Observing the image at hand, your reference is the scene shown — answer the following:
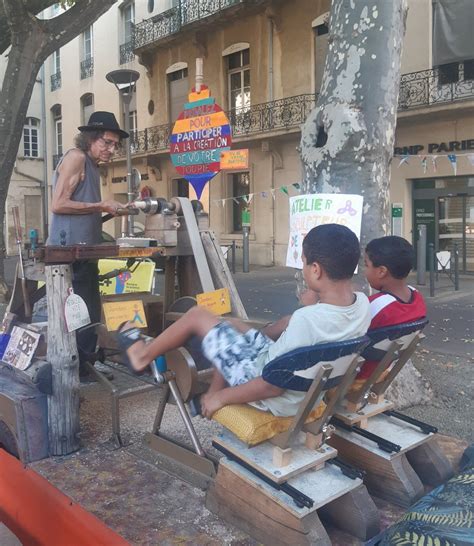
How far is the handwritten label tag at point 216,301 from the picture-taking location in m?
3.49

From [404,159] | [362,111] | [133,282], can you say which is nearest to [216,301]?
[362,111]

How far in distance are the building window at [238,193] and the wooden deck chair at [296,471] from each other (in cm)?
1690

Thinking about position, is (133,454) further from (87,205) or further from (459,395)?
(459,395)

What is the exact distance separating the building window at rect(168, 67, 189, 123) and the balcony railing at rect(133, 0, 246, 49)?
4.50 feet

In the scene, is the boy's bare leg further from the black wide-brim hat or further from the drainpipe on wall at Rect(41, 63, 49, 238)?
the drainpipe on wall at Rect(41, 63, 49, 238)

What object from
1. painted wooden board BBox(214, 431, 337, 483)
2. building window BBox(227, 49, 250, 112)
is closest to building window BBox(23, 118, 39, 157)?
building window BBox(227, 49, 250, 112)

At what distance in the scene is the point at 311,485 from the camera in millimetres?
2113

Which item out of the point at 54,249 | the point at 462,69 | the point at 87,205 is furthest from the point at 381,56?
the point at 462,69

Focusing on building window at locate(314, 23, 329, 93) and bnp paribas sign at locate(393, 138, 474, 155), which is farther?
building window at locate(314, 23, 329, 93)

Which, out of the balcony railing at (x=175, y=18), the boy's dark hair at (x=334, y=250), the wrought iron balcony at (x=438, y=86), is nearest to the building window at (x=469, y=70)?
the wrought iron balcony at (x=438, y=86)

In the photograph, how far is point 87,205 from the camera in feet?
11.4

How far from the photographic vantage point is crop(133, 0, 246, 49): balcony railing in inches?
723

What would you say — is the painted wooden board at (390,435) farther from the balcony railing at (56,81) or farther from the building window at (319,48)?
the balcony railing at (56,81)

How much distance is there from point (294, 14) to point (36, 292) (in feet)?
49.8
